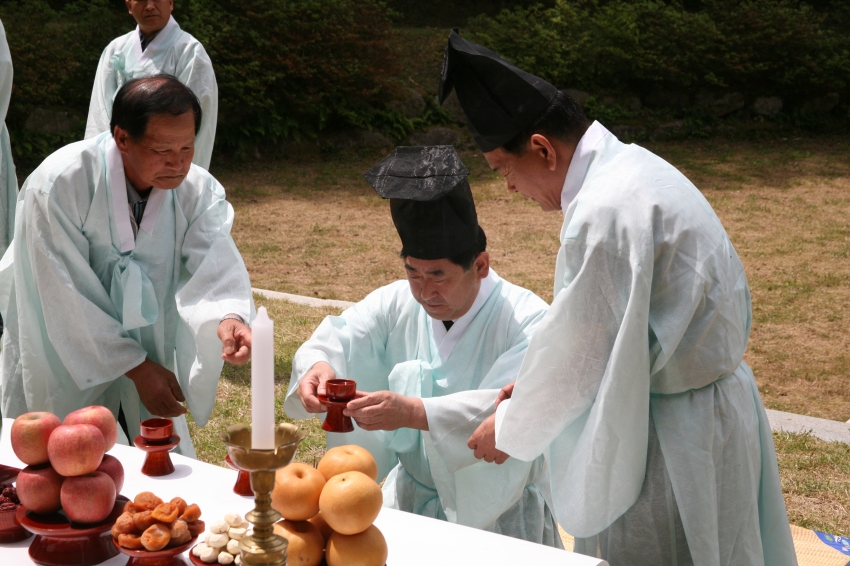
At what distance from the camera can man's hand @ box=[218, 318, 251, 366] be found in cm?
Answer: 287

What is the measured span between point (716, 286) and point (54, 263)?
2.13 metres

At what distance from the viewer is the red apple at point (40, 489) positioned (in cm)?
176

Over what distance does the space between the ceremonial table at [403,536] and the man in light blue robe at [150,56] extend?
4013 mm

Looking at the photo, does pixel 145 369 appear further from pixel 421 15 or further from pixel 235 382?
pixel 421 15

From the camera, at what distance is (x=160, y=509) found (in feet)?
5.68

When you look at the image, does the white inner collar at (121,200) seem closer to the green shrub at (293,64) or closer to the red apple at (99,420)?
the red apple at (99,420)

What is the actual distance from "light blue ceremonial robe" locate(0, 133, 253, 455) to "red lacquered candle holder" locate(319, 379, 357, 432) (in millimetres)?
916

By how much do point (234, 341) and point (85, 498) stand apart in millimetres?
1235

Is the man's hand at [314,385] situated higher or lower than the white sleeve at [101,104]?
lower

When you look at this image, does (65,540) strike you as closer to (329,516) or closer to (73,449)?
(73,449)

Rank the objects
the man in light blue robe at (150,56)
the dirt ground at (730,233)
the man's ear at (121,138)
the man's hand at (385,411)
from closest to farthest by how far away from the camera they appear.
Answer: the man's hand at (385,411)
the man's ear at (121,138)
the man in light blue robe at (150,56)
the dirt ground at (730,233)

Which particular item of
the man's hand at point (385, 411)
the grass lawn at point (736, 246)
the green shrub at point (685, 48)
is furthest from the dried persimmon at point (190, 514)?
the green shrub at point (685, 48)

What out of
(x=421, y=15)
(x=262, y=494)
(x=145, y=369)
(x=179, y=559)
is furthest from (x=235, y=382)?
(x=421, y=15)

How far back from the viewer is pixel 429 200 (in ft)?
8.86
